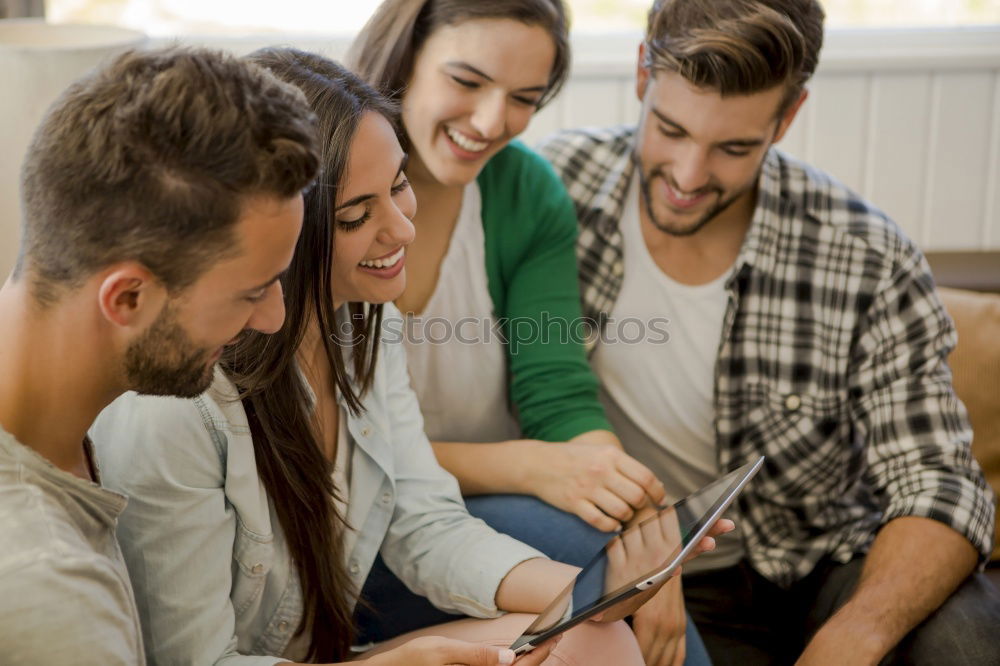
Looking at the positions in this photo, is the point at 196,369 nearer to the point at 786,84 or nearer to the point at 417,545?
the point at 417,545

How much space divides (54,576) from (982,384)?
147 centimetres

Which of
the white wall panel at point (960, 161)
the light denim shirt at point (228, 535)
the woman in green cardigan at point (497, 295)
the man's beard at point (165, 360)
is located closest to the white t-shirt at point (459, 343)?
the woman in green cardigan at point (497, 295)

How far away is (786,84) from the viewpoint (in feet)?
Result: 4.88

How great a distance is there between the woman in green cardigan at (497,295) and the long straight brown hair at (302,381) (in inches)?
8.3

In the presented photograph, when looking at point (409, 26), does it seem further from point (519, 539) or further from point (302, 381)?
point (519, 539)

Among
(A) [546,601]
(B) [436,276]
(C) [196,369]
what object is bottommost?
(A) [546,601]

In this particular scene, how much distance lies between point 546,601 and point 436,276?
511 mm

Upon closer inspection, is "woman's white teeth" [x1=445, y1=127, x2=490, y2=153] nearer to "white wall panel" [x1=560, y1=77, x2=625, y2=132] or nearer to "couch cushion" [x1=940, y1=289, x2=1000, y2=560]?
"white wall panel" [x1=560, y1=77, x2=625, y2=132]

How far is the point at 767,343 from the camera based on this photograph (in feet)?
5.15

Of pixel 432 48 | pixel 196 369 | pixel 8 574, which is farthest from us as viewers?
pixel 432 48

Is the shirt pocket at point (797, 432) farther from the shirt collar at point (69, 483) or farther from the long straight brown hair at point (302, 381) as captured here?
the shirt collar at point (69, 483)

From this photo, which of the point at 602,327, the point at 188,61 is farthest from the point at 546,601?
the point at 188,61

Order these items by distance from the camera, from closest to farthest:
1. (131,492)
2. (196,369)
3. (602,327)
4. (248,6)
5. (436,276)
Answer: (196,369)
(131,492)
(436,276)
(602,327)
(248,6)

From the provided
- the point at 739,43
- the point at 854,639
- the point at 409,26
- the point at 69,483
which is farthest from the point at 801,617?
the point at 69,483
